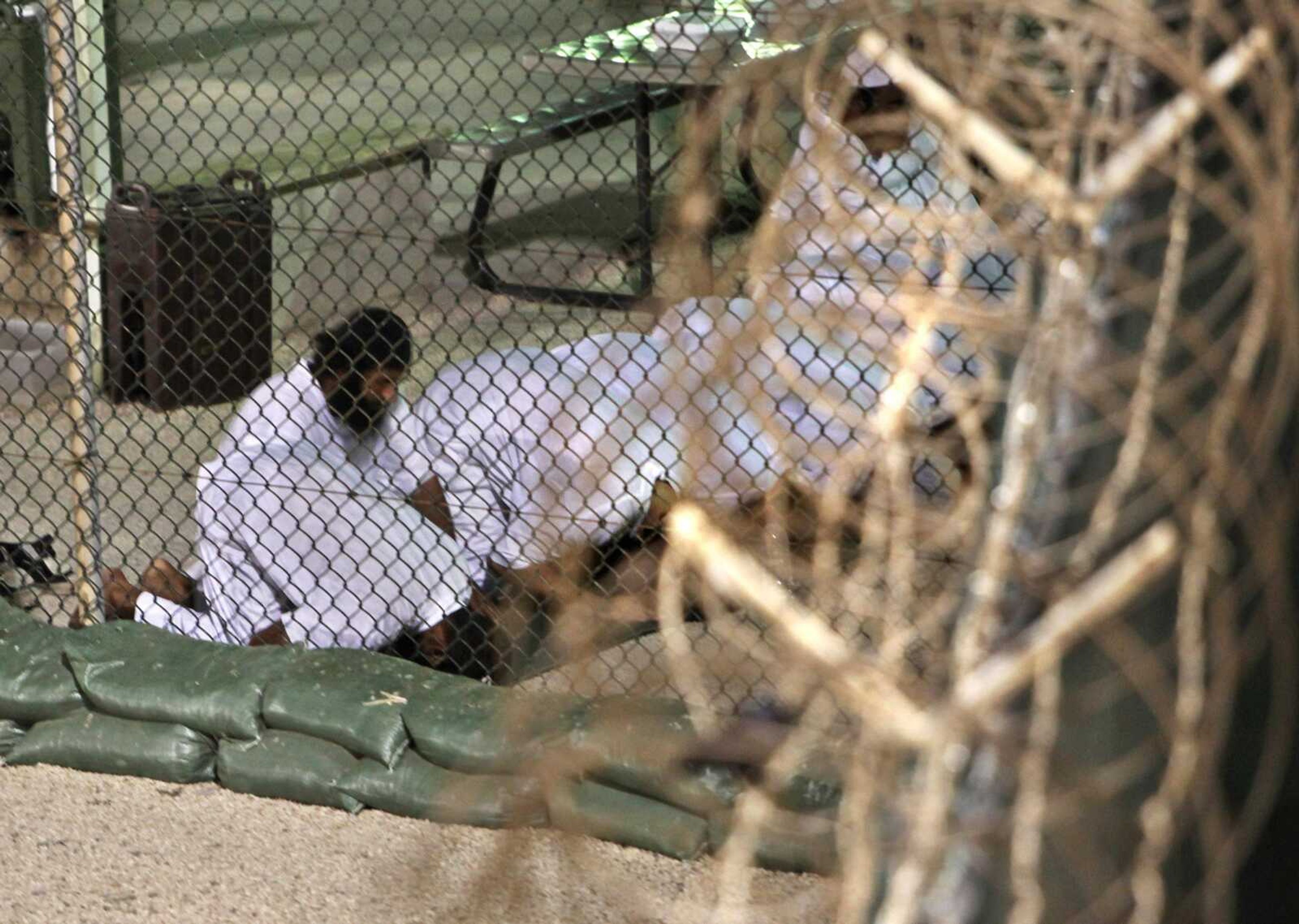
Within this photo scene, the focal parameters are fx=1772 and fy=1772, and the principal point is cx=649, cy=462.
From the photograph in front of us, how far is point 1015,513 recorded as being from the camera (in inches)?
49.9

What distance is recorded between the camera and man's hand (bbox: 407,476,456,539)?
4895mm

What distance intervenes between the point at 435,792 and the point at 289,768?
357 mm

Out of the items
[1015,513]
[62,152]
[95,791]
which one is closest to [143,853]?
[95,791]

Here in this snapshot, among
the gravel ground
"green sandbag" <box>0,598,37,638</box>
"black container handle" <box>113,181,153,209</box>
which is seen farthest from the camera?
"black container handle" <box>113,181,153,209</box>

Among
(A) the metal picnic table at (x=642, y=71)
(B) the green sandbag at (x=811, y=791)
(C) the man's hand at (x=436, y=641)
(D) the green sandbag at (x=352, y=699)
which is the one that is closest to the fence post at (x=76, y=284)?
(D) the green sandbag at (x=352, y=699)

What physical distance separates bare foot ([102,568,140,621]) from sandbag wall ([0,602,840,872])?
0.42m

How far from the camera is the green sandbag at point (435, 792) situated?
3.81 meters

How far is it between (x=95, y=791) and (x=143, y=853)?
0.34 m

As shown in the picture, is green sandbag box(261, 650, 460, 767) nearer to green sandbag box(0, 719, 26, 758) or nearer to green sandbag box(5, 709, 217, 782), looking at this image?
green sandbag box(5, 709, 217, 782)

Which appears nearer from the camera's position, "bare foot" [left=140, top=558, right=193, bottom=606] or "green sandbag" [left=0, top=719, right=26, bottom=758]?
"green sandbag" [left=0, top=719, right=26, bottom=758]

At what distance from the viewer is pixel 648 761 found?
3.83m

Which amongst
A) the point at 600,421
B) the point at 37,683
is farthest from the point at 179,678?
the point at 600,421

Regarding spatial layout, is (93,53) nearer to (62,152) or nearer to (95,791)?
(62,152)

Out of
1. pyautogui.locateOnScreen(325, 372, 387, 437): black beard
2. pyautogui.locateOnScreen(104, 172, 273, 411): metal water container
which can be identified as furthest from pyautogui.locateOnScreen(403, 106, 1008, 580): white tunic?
pyautogui.locateOnScreen(104, 172, 273, 411): metal water container
